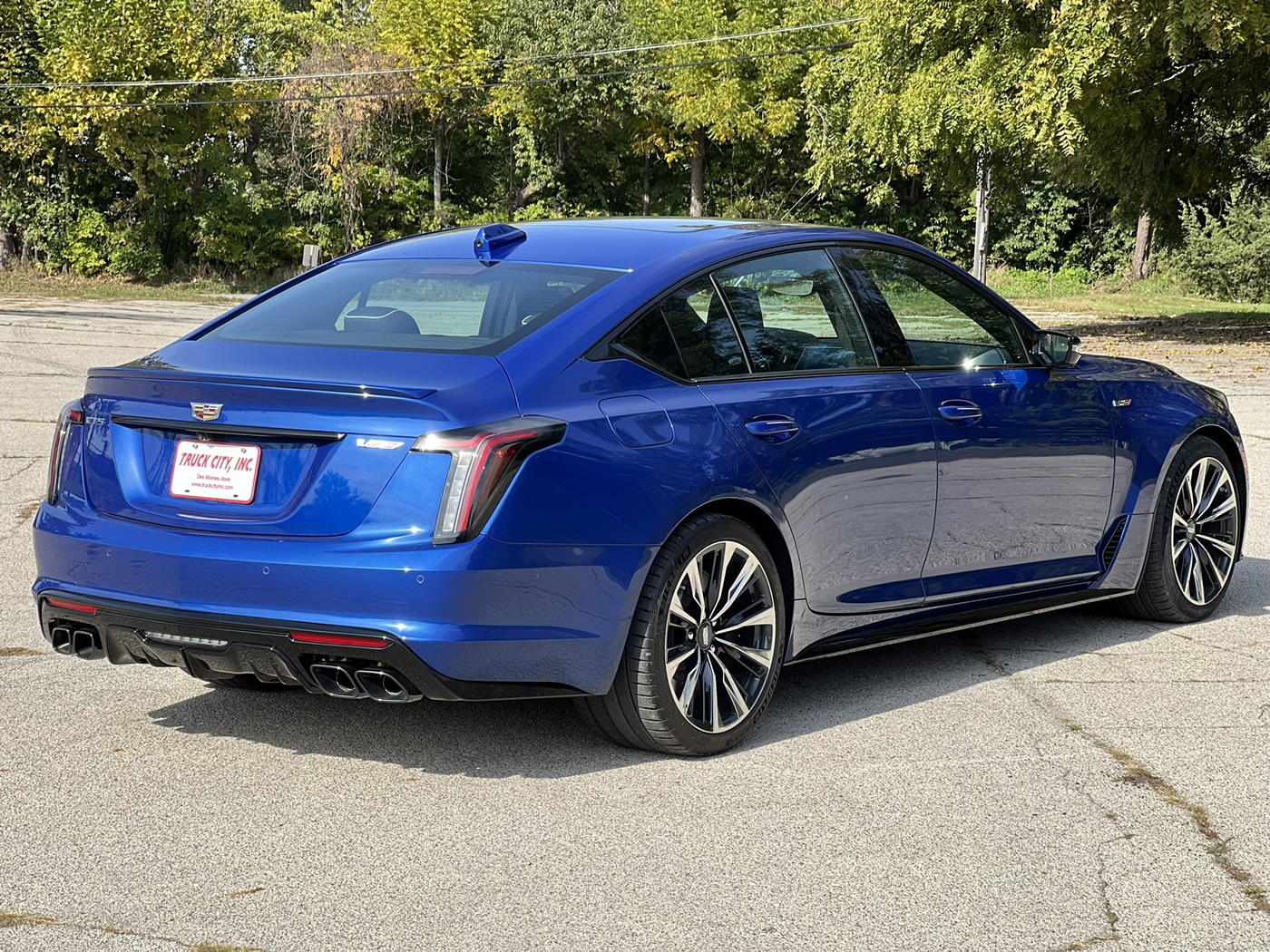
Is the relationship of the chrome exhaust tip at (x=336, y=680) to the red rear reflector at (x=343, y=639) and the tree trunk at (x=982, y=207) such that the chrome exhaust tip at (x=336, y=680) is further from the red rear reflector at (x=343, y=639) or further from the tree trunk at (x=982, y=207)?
the tree trunk at (x=982, y=207)

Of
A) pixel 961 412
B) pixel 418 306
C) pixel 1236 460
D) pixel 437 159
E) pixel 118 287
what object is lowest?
pixel 118 287

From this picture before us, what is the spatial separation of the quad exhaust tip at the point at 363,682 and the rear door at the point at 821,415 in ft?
4.16

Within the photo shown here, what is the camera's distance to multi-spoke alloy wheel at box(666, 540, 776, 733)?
4.81m

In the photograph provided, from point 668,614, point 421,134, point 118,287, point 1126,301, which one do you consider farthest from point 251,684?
point 421,134

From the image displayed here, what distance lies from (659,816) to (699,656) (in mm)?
637

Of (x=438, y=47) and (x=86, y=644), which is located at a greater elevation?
(x=438, y=47)

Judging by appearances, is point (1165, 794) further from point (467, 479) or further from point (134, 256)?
point (134, 256)

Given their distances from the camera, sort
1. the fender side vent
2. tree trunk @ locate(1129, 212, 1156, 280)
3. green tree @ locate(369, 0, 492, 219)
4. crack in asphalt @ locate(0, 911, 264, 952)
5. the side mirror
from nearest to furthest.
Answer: crack in asphalt @ locate(0, 911, 264, 952)
the side mirror
the fender side vent
tree trunk @ locate(1129, 212, 1156, 280)
green tree @ locate(369, 0, 492, 219)

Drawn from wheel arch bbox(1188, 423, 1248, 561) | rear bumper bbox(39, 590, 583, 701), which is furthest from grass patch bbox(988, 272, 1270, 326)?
rear bumper bbox(39, 590, 583, 701)

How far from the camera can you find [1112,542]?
6.52m

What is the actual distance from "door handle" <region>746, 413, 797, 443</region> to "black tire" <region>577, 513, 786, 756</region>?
11.2 inches

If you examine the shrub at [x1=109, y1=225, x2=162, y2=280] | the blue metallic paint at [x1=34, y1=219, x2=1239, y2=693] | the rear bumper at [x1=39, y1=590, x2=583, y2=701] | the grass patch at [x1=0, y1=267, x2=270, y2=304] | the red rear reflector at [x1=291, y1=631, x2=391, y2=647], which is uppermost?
the blue metallic paint at [x1=34, y1=219, x2=1239, y2=693]

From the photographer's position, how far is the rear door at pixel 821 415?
504cm

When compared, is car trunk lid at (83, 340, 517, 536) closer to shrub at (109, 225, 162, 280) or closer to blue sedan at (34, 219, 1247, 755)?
blue sedan at (34, 219, 1247, 755)
